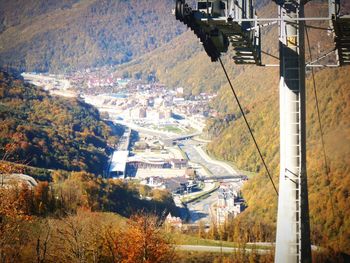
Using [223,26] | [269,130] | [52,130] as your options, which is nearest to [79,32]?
[52,130]

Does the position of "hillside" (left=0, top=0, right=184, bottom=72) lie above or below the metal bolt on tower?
above

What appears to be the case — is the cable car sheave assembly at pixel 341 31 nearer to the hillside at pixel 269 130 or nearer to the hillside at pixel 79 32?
the hillside at pixel 269 130

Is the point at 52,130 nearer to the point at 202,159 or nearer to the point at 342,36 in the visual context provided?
the point at 202,159

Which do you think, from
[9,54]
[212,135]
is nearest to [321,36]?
[212,135]

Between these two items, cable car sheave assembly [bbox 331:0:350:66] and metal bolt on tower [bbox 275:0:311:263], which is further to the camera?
metal bolt on tower [bbox 275:0:311:263]

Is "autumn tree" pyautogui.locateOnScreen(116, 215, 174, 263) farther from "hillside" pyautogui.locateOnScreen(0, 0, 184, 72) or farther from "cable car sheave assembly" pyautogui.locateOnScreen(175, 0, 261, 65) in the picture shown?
"hillside" pyautogui.locateOnScreen(0, 0, 184, 72)

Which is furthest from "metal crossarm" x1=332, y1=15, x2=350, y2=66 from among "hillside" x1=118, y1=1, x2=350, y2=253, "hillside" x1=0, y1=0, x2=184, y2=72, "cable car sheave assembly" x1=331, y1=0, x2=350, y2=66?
"hillside" x1=0, y1=0, x2=184, y2=72
